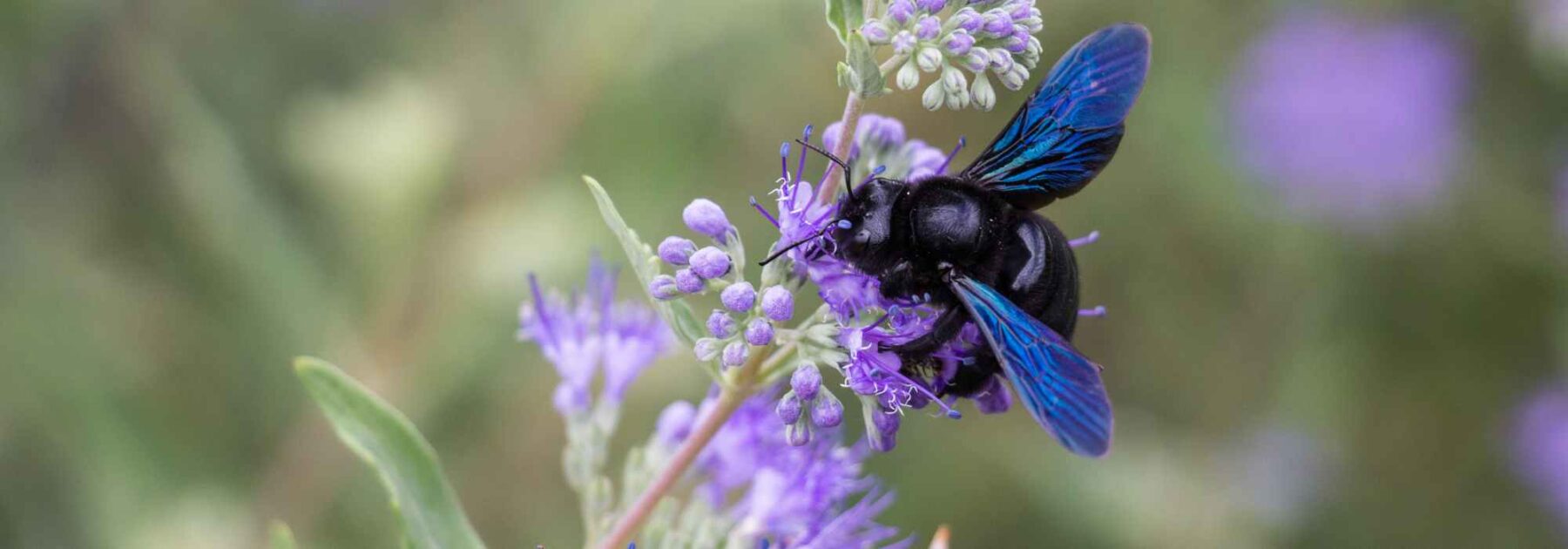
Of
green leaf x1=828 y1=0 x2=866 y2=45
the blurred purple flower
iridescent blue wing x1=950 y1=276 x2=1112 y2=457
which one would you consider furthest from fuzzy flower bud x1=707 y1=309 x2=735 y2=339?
the blurred purple flower

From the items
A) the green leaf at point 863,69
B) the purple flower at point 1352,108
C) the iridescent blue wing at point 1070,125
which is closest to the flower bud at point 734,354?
the green leaf at point 863,69

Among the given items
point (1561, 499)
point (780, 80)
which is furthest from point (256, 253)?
point (1561, 499)

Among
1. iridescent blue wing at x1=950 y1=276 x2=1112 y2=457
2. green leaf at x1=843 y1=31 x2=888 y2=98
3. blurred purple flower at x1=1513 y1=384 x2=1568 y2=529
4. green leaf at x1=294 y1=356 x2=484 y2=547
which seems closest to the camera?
iridescent blue wing at x1=950 y1=276 x2=1112 y2=457

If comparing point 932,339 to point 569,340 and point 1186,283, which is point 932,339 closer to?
point 569,340

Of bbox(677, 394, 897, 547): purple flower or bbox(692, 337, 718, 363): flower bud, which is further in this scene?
bbox(677, 394, 897, 547): purple flower

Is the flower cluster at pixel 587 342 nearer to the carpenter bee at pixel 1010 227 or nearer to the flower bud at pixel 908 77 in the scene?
the carpenter bee at pixel 1010 227

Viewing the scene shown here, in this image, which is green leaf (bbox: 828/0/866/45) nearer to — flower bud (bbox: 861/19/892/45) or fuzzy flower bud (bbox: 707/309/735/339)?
flower bud (bbox: 861/19/892/45)

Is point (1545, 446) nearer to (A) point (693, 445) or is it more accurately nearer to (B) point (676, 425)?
(B) point (676, 425)
